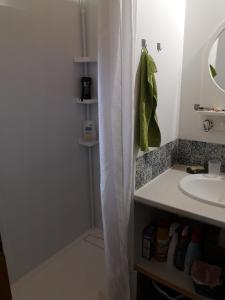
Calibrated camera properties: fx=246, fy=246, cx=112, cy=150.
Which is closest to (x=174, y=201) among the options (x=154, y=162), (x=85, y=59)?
(x=154, y=162)

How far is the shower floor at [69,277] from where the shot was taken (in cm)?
165

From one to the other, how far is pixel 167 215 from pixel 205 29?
115cm

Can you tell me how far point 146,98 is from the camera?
119 centimetres

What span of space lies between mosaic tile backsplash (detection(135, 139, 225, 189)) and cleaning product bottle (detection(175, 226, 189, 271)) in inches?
14.2

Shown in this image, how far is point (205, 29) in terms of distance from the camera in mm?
1428

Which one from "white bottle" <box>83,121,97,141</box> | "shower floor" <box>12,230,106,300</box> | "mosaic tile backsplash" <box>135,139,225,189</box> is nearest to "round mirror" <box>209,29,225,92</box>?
"mosaic tile backsplash" <box>135,139,225,189</box>

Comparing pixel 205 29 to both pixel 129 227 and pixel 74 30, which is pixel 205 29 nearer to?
pixel 74 30

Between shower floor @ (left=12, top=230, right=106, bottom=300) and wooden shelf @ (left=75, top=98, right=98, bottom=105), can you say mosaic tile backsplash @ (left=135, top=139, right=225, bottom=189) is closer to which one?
wooden shelf @ (left=75, top=98, right=98, bottom=105)

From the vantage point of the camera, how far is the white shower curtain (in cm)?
102

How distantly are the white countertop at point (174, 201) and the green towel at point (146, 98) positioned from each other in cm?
26

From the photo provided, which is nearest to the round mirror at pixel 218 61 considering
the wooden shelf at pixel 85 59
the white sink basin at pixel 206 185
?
the white sink basin at pixel 206 185

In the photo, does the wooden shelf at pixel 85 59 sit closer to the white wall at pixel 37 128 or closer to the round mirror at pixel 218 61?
the white wall at pixel 37 128

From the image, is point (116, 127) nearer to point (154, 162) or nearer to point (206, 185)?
point (154, 162)

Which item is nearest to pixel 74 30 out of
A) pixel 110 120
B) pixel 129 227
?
pixel 110 120
